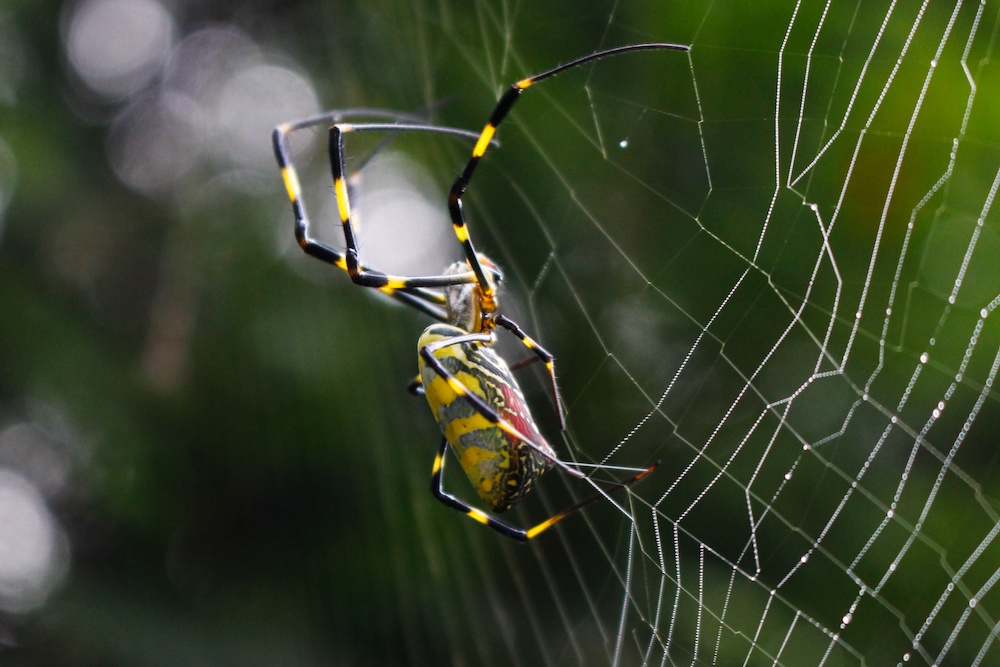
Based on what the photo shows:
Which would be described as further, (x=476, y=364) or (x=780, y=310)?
(x=780, y=310)

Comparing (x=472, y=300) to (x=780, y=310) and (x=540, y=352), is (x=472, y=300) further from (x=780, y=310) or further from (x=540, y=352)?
(x=780, y=310)

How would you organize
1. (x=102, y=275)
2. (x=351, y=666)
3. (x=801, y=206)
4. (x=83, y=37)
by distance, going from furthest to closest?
(x=83, y=37) → (x=102, y=275) → (x=351, y=666) → (x=801, y=206)

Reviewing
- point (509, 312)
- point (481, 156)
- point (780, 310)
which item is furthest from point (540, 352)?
point (509, 312)

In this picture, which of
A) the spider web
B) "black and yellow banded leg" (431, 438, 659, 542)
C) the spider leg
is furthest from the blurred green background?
the spider leg

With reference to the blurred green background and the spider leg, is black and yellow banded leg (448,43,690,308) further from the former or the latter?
the blurred green background

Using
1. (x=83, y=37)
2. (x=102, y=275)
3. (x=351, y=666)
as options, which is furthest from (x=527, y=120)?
(x=83, y=37)

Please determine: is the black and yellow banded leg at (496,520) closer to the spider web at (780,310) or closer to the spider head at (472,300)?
the spider web at (780,310)

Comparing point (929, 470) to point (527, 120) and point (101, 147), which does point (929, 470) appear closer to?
point (527, 120)
